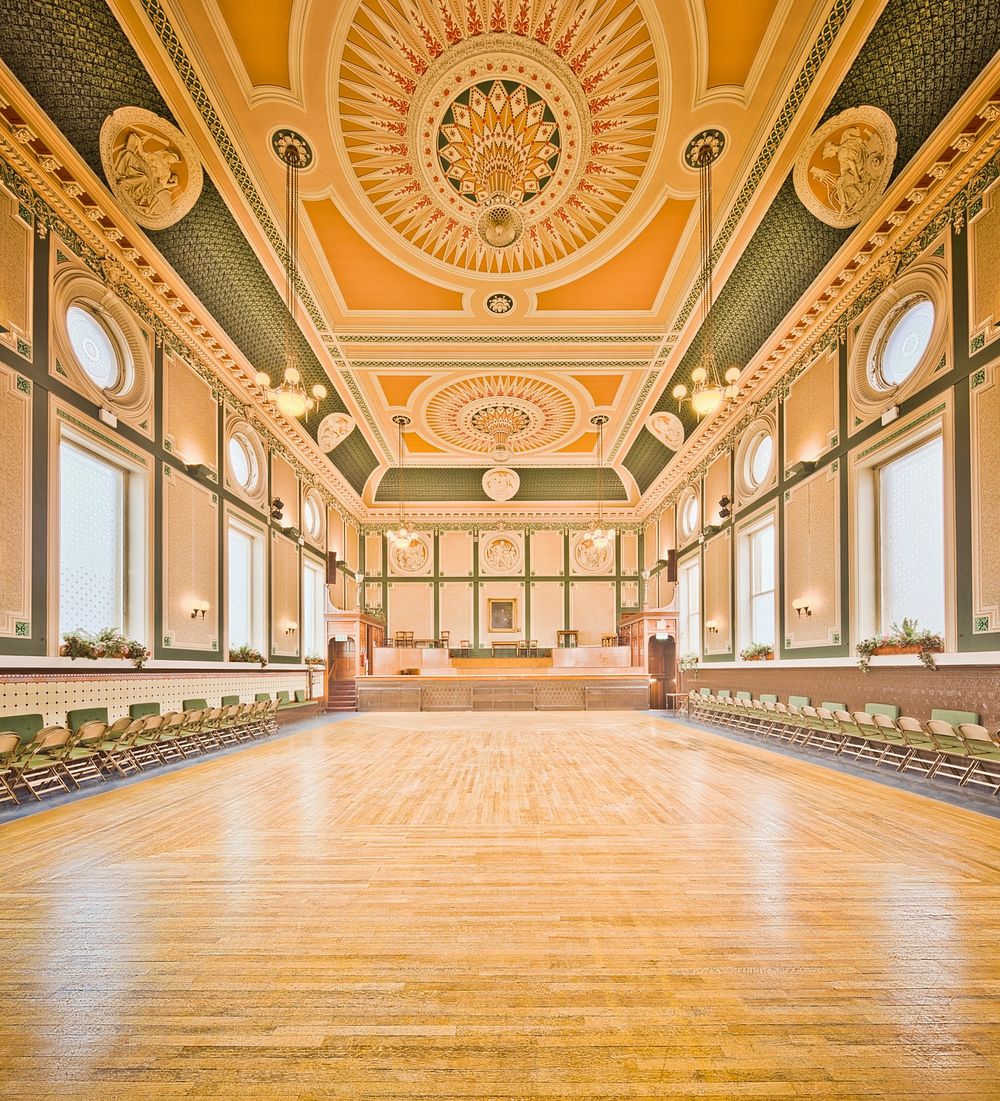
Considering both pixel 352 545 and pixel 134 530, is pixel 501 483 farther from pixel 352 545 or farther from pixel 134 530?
pixel 134 530

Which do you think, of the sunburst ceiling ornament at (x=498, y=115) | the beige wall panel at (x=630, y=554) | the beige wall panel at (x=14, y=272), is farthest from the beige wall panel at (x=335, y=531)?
the beige wall panel at (x=14, y=272)

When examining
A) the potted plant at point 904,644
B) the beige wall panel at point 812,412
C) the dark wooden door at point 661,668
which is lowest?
the dark wooden door at point 661,668

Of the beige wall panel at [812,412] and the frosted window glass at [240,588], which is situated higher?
the beige wall panel at [812,412]

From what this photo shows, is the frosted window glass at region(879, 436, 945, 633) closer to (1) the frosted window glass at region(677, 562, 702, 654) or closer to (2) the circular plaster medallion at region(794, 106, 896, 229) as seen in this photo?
(2) the circular plaster medallion at region(794, 106, 896, 229)

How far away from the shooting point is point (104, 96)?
19.8 ft

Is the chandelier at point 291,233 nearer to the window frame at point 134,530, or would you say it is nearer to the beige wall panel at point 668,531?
the window frame at point 134,530

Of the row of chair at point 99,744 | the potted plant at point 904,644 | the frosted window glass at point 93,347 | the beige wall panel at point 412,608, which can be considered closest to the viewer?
the row of chair at point 99,744

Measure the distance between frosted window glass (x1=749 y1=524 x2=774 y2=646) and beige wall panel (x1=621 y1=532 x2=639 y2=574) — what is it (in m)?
9.18

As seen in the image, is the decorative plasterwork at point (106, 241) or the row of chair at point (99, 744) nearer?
the row of chair at point (99, 744)

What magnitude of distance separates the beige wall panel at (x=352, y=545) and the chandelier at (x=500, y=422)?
6.25 metres

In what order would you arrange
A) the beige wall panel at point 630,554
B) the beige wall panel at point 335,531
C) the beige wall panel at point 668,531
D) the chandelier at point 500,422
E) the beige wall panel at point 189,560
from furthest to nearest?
the beige wall panel at point 630,554, the beige wall panel at point 668,531, the beige wall panel at point 335,531, the chandelier at point 500,422, the beige wall panel at point 189,560

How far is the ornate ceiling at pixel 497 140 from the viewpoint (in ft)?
18.9

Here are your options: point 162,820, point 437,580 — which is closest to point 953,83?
point 162,820

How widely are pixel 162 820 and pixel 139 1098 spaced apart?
3.46 metres
